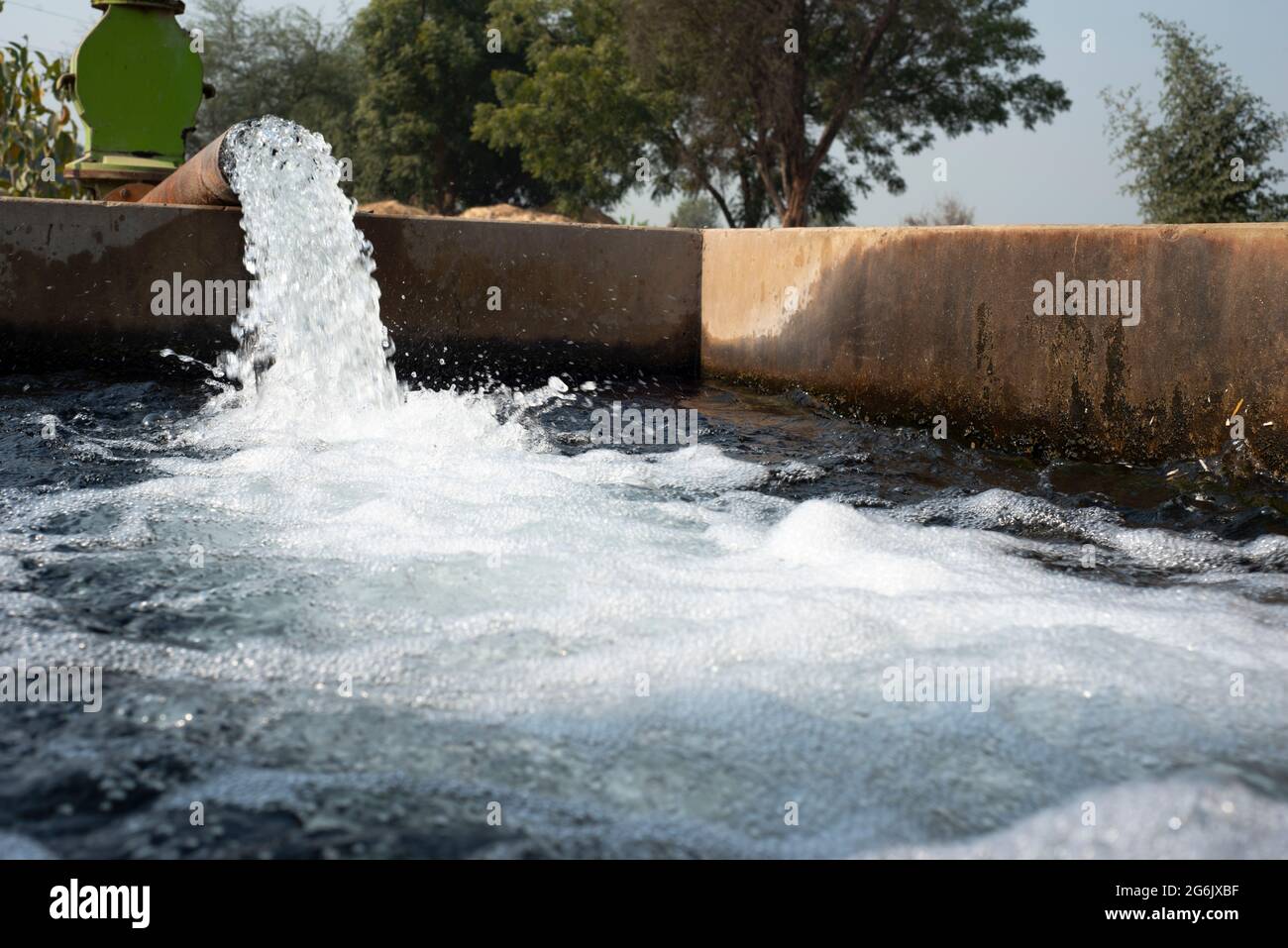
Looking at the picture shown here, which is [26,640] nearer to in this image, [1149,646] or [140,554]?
[140,554]

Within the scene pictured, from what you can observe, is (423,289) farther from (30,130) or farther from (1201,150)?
(1201,150)

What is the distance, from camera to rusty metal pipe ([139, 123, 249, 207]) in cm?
519

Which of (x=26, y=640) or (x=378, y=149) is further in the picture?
(x=378, y=149)

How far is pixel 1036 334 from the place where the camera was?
4578mm

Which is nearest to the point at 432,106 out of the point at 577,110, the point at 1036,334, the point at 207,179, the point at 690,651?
the point at 577,110

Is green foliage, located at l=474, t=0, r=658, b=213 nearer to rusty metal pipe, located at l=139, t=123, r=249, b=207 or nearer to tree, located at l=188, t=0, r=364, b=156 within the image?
tree, located at l=188, t=0, r=364, b=156

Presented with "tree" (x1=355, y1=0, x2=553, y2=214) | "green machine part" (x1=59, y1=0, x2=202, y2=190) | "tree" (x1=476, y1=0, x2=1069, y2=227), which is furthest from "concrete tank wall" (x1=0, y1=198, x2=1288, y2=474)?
"tree" (x1=355, y1=0, x2=553, y2=214)

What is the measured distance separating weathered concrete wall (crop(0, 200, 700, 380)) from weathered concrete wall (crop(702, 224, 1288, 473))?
76 centimetres

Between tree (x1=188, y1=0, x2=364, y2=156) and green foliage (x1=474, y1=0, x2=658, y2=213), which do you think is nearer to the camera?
green foliage (x1=474, y1=0, x2=658, y2=213)

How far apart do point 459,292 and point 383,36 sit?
34486mm

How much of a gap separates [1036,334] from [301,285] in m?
3.35

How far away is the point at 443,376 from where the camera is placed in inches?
242
